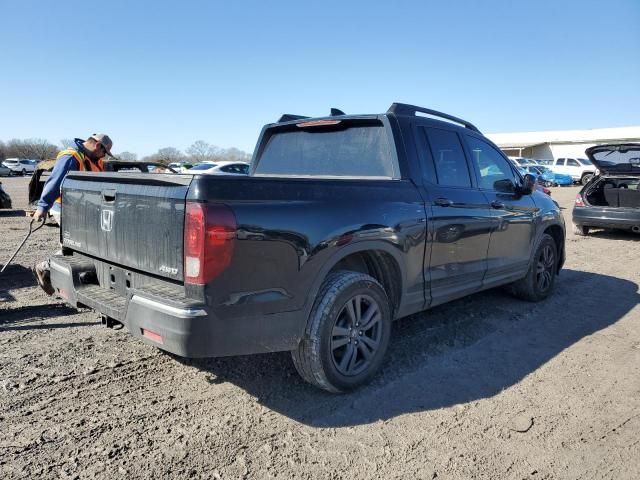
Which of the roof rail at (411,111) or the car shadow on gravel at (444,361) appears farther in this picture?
the roof rail at (411,111)

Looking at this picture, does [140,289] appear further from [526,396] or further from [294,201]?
[526,396]

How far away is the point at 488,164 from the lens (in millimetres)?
4746

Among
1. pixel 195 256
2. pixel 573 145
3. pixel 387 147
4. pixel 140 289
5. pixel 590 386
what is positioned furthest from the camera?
pixel 573 145

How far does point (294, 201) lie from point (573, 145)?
6051cm

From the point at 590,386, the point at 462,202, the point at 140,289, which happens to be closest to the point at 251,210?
the point at 140,289

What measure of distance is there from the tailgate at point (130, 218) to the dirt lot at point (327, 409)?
928 millimetres

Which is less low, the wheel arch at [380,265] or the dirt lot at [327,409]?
the wheel arch at [380,265]

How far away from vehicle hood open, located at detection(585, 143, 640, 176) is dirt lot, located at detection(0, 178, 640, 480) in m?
6.30

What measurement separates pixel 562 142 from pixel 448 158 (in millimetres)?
58139

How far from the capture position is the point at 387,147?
377 cm

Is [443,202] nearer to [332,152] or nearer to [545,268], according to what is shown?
[332,152]

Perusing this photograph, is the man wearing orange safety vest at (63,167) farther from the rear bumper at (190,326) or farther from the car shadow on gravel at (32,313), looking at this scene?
the rear bumper at (190,326)

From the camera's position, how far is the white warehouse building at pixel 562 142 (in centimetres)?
5278

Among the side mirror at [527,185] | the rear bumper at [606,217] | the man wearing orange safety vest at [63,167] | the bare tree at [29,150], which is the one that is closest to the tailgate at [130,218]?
the man wearing orange safety vest at [63,167]
